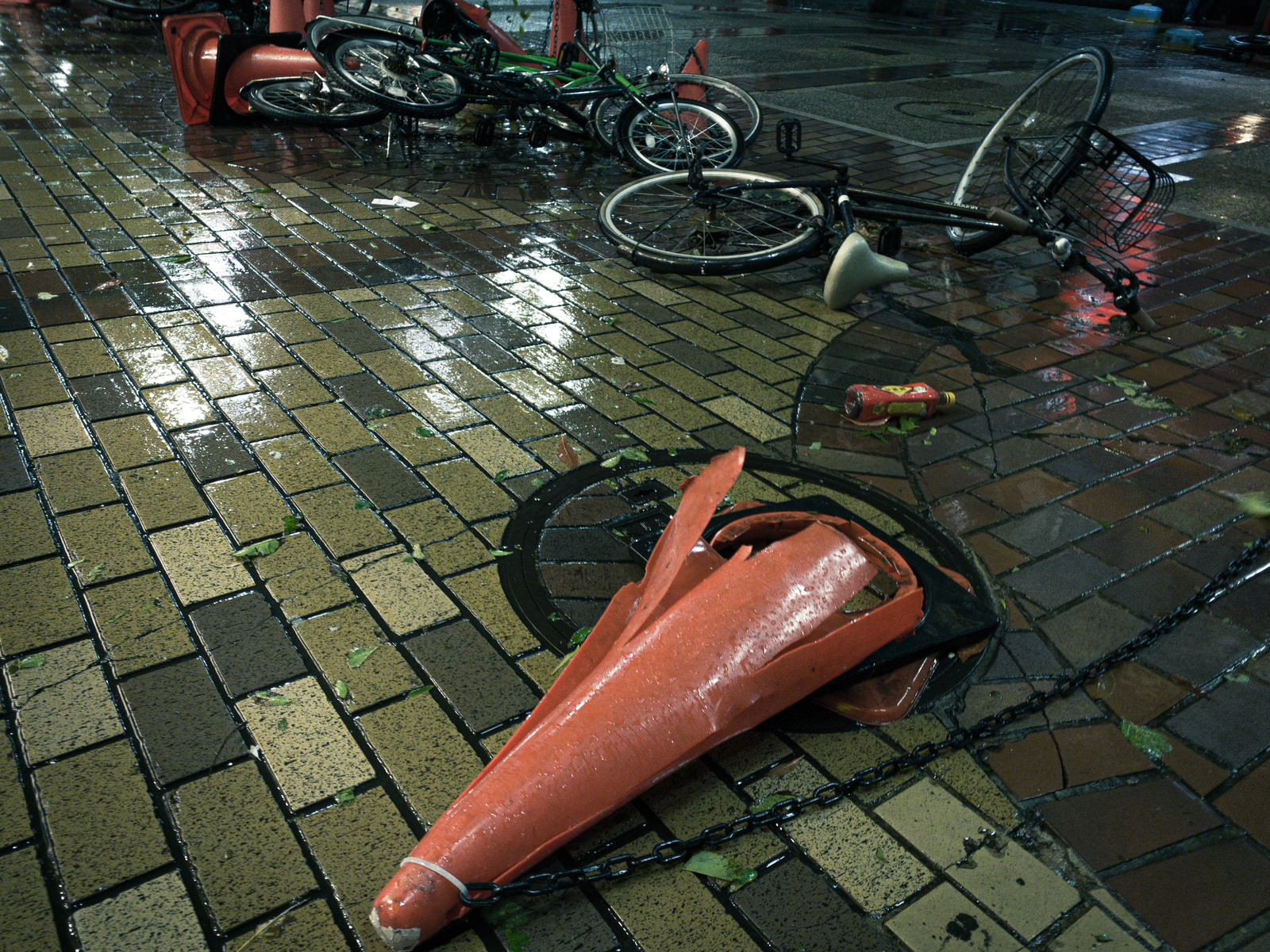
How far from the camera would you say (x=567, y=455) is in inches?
135

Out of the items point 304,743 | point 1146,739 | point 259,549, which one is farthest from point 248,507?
point 1146,739

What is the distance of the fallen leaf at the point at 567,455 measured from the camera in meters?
3.38

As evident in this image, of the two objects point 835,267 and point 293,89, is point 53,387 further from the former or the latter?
point 293,89

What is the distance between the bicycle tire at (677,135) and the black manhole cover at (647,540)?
161 inches

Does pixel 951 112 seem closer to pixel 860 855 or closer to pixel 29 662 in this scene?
pixel 860 855

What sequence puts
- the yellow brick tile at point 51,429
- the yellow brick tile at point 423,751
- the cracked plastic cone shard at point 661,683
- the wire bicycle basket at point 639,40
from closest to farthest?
1. the cracked plastic cone shard at point 661,683
2. the yellow brick tile at point 423,751
3. the yellow brick tile at point 51,429
4. the wire bicycle basket at point 639,40

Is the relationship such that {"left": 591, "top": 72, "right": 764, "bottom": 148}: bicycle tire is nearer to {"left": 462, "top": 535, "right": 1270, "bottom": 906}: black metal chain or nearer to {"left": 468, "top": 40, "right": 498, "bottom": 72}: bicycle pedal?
{"left": 468, "top": 40, "right": 498, "bottom": 72}: bicycle pedal

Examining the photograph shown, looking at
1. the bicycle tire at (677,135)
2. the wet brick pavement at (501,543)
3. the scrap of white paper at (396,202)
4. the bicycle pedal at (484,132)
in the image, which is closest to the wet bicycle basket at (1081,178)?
the wet brick pavement at (501,543)

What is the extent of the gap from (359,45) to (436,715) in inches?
259

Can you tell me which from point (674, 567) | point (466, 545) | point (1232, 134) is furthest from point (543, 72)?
point (1232, 134)

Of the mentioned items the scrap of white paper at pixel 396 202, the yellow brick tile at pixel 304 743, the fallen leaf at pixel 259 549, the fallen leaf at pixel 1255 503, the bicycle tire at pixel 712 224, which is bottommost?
the yellow brick tile at pixel 304 743

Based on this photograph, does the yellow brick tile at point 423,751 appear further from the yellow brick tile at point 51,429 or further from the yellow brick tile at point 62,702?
the yellow brick tile at point 51,429

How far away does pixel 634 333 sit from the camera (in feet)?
14.7

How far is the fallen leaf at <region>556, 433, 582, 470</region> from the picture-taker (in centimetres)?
338
